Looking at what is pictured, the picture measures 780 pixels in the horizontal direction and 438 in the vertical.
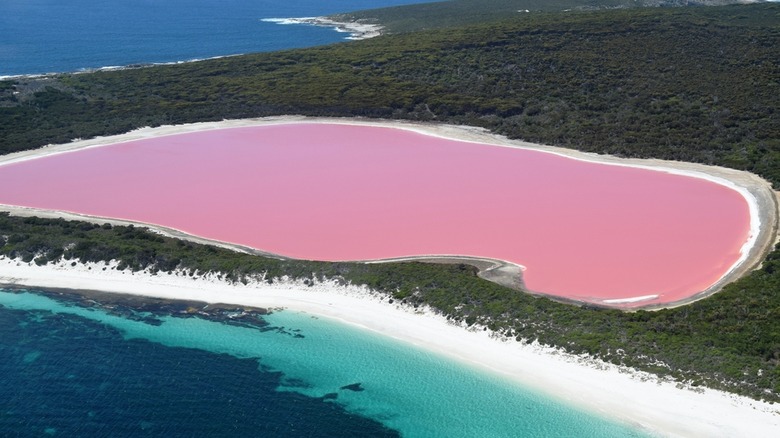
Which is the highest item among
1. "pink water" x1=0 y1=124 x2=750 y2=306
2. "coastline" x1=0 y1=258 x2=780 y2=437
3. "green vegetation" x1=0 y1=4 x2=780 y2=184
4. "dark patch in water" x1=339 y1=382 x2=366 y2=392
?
"green vegetation" x1=0 y1=4 x2=780 y2=184

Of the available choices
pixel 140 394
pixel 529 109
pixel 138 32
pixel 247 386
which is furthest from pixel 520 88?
pixel 138 32

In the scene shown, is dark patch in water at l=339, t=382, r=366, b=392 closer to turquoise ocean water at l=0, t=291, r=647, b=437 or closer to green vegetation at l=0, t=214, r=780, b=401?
turquoise ocean water at l=0, t=291, r=647, b=437

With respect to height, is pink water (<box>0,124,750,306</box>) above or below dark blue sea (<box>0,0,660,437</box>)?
above

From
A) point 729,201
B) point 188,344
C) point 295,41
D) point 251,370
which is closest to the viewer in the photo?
point 251,370

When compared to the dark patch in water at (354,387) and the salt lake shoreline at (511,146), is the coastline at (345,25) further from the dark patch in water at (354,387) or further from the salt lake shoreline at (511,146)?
the dark patch in water at (354,387)

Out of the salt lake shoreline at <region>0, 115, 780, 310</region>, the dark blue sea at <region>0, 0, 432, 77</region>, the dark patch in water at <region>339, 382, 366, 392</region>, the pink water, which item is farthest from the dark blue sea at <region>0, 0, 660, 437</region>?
the dark blue sea at <region>0, 0, 432, 77</region>

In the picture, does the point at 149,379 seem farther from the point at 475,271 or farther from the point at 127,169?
the point at 127,169

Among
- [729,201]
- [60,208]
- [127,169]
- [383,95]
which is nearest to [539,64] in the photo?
[383,95]
